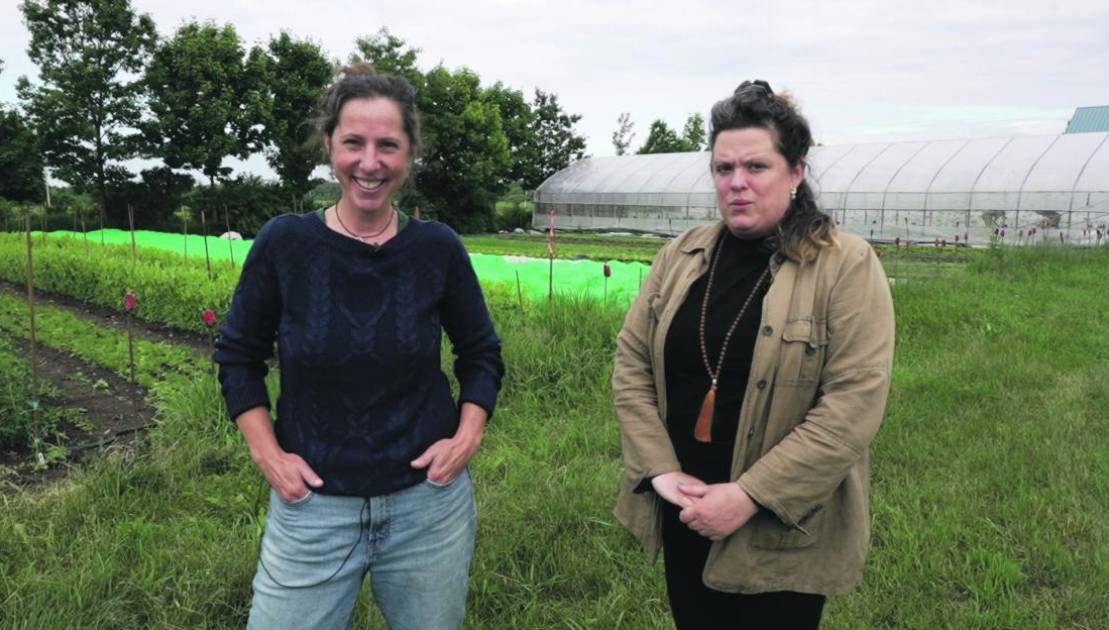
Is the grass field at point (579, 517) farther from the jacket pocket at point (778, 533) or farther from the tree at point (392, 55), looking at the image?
the tree at point (392, 55)

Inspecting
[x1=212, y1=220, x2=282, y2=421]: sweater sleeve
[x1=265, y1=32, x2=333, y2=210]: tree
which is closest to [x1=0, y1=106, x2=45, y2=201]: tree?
[x1=265, y1=32, x2=333, y2=210]: tree

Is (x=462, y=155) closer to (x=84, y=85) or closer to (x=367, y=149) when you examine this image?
(x=84, y=85)

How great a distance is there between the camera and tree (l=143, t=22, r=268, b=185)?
870 inches

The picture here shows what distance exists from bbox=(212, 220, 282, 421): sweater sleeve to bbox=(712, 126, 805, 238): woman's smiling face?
914 mm

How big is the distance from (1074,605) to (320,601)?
2445 millimetres

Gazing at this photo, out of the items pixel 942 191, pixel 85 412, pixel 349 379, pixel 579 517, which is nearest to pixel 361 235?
pixel 349 379

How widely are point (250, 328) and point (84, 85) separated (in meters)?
23.5

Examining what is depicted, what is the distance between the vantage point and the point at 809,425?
151 centimetres

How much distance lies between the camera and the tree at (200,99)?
22.1m

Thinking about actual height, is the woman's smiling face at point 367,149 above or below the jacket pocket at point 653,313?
above

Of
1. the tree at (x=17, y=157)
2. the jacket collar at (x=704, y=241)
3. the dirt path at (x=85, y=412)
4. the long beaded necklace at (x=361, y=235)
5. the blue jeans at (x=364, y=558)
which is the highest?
the tree at (x=17, y=157)

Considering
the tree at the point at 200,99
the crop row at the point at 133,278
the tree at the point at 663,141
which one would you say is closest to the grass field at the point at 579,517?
the crop row at the point at 133,278

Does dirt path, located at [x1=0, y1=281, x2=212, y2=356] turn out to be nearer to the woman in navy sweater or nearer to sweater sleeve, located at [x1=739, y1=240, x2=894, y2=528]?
the woman in navy sweater

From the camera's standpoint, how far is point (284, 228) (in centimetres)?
152
